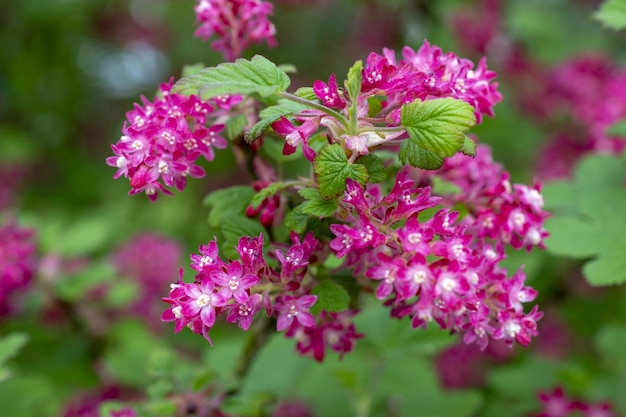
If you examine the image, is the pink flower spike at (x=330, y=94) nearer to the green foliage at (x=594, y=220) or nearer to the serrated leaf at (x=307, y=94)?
the serrated leaf at (x=307, y=94)

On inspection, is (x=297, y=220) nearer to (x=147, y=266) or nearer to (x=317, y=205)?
(x=317, y=205)

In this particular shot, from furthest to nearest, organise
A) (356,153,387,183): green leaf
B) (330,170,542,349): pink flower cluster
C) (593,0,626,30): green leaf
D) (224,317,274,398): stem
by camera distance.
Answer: (593,0,626,30): green leaf < (224,317,274,398): stem < (356,153,387,183): green leaf < (330,170,542,349): pink flower cluster

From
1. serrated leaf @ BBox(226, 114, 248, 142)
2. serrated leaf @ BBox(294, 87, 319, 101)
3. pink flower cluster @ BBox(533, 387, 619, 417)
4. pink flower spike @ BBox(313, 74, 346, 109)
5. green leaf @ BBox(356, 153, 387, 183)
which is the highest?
serrated leaf @ BBox(226, 114, 248, 142)

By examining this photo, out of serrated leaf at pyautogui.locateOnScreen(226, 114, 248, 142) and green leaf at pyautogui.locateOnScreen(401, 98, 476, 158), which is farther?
serrated leaf at pyautogui.locateOnScreen(226, 114, 248, 142)

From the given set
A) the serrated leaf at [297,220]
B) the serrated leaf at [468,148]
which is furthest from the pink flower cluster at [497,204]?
the serrated leaf at [297,220]

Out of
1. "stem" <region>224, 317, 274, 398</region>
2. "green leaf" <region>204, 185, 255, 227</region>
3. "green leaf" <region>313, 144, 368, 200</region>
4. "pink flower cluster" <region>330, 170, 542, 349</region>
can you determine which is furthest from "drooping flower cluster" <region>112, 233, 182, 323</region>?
"green leaf" <region>313, 144, 368, 200</region>

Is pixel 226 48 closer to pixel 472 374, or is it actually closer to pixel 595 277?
pixel 595 277

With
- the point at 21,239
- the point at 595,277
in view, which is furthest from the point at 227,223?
the point at 21,239

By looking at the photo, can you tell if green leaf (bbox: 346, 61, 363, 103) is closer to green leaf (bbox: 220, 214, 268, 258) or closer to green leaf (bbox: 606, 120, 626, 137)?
green leaf (bbox: 220, 214, 268, 258)
